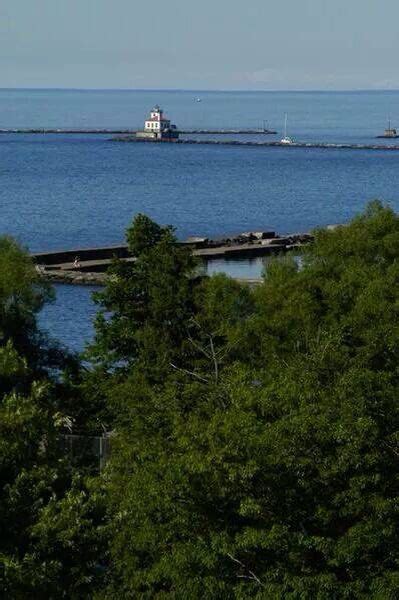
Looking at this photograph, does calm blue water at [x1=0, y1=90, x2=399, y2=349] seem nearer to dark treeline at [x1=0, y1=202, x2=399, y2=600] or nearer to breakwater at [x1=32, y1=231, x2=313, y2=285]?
breakwater at [x1=32, y1=231, x2=313, y2=285]

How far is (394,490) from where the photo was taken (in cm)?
1666

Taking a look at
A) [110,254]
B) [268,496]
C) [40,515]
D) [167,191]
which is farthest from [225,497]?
[167,191]

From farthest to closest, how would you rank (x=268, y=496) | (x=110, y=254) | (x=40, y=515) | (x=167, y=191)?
(x=167, y=191), (x=110, y=254), (x=268, y=496), (x=40, y=515)

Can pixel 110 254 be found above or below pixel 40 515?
below

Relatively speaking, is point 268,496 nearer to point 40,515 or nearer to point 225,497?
point 225,497

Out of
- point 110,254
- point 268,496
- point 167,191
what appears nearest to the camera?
point 268,496

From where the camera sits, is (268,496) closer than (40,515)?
No

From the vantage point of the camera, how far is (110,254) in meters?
71.6

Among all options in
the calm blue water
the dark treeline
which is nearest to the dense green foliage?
the dark treeline

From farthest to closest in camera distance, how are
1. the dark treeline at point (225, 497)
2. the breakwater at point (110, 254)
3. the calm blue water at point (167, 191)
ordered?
the calm blue water at point (167, 191), the breakwater at point (110, 254), the dark treeline at point (225, 497)

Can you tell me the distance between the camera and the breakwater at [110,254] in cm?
6331

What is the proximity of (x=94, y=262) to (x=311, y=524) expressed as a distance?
52.6 meters

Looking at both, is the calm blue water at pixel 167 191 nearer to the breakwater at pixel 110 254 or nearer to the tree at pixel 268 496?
the breakwater at pixel 110 254

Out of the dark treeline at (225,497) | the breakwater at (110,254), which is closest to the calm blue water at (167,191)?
the breakwater at (110,254)
